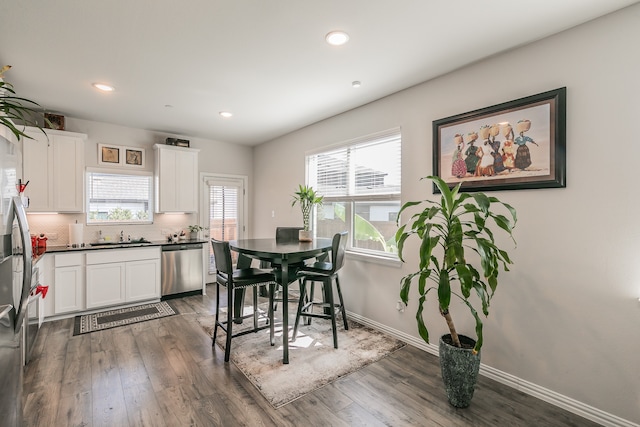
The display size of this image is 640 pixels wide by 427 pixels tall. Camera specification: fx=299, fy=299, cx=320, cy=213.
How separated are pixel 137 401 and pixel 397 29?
3.25 m

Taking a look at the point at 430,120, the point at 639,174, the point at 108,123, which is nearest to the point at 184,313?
the point at 108,123

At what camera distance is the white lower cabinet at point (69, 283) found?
12.2 feet

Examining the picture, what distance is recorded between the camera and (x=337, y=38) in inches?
88.1

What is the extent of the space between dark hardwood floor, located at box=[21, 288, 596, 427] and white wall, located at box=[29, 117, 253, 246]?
184 centimetres

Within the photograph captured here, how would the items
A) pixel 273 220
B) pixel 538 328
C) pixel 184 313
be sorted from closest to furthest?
pixel 538 328, pixel 184 313, pixel 273 220

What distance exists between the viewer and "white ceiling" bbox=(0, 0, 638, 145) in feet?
6.30

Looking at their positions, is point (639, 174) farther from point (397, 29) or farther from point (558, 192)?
point (397, 29)

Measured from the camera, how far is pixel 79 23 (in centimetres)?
208

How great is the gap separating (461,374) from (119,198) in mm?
5031

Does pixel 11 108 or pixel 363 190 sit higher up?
pixel 11 108

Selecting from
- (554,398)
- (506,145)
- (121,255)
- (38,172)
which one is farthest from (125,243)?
(554,398)

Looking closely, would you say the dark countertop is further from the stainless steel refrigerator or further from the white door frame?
the stainless steel refrigerator

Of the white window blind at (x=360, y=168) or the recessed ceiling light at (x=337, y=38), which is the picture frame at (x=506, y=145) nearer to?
the white window blind at (x=360, y=168)

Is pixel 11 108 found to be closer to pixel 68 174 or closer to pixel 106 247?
pixel 68 174
